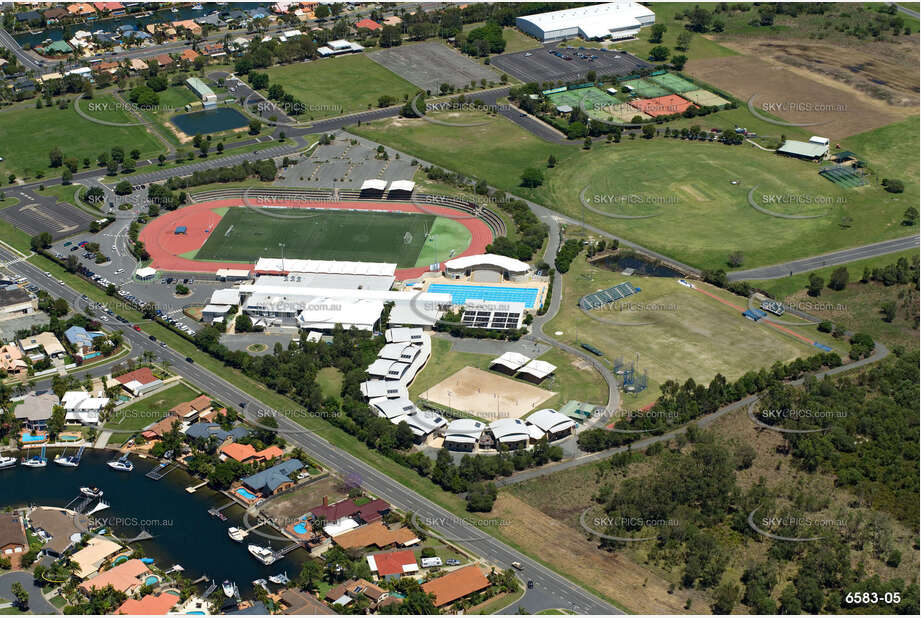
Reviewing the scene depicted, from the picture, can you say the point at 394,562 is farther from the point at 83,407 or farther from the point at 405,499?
the point at 83,407

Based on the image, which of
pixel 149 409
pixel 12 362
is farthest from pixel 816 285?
pixel 12 362

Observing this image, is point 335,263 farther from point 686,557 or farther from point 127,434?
point 686,557


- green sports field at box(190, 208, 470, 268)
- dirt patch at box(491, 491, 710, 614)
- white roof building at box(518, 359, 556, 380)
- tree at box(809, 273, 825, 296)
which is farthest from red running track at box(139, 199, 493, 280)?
dirt patch at box(491, 491, 710, 614)

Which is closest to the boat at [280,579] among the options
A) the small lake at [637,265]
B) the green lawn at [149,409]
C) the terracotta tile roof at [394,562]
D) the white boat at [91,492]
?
the terracotta tile roof at [394,562]

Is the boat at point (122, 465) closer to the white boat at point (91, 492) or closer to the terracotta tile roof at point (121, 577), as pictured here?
the white boat at point (91, 492)

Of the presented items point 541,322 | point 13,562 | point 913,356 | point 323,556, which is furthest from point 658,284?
point 13,562

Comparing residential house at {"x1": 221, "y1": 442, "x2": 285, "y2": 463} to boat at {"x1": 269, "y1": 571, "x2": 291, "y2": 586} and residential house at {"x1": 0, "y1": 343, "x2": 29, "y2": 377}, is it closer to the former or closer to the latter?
boat at {"x1": 269, "y1": 571, "x2": 291, "y2": 586}
